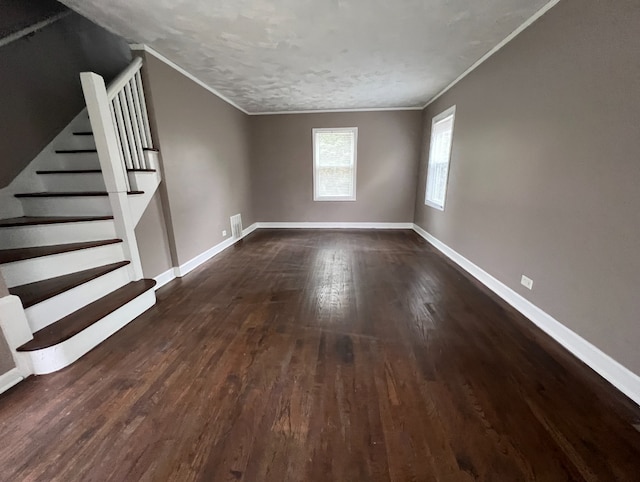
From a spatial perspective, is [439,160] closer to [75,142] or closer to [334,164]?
[334,164]

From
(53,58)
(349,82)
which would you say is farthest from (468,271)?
(53,58)

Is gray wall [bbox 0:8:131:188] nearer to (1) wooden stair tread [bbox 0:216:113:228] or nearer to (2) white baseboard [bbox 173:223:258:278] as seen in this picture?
(1) wooden stair tread [bbox 0:216:113:228]

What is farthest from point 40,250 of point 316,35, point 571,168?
point 571,168

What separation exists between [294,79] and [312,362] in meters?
3.63

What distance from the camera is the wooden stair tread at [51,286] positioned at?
1.87 m

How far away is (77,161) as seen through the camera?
2.96 meters

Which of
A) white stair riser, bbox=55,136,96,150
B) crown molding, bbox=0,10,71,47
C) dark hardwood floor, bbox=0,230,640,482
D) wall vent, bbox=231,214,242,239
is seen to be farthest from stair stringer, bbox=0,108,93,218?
wall vent, bbox=231,214,242,239

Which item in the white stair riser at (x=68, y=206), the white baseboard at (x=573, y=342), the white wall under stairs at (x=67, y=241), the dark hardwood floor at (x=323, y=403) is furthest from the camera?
the white stair riser at (x=68, y=206)

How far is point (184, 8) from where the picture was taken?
2.09 metres

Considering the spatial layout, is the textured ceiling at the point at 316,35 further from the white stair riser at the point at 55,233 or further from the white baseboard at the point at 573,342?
the white baseboard at the point at 573,342

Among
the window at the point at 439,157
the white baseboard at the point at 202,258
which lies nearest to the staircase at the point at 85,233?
the white baseboard at the point at 202,258

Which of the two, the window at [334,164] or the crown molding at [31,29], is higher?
the crown molding at [31,29]

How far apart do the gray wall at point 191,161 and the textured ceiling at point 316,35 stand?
0.30m

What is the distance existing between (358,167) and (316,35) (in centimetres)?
350
